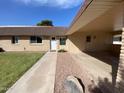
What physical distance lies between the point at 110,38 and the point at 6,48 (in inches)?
644

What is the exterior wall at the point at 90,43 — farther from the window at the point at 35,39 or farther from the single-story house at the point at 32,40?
the window at the point at 35,39

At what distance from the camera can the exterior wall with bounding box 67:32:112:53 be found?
24.6 metres

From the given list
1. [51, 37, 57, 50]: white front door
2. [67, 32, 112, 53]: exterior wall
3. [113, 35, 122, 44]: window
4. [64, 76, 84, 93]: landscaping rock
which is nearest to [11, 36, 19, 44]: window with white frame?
[51, 37, 57, 50]: white front door

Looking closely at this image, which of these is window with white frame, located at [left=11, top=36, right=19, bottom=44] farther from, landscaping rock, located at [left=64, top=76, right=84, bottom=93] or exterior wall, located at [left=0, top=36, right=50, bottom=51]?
landscaping rock, located at [left=64, top=76, right=84, bottom=93]

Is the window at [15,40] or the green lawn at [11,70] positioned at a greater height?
the window at [15,40]

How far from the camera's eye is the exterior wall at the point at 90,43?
24.6 meters

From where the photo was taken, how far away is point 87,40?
2503 cm

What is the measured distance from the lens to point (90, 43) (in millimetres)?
25109

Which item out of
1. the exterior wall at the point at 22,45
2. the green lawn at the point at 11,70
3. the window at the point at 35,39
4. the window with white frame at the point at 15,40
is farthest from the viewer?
the window with white frame at the point at 15,40

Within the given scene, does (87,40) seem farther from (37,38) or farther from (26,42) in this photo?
(26,42)

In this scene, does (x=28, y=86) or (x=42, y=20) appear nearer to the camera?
(x=28, y=86)

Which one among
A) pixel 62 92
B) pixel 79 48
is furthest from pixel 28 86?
pixel 79 48

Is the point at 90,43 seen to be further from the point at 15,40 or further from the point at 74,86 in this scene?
the point at 74,86

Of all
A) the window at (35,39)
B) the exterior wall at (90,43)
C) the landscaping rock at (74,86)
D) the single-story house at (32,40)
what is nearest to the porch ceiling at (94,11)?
the landscaping rock at (74,86)
